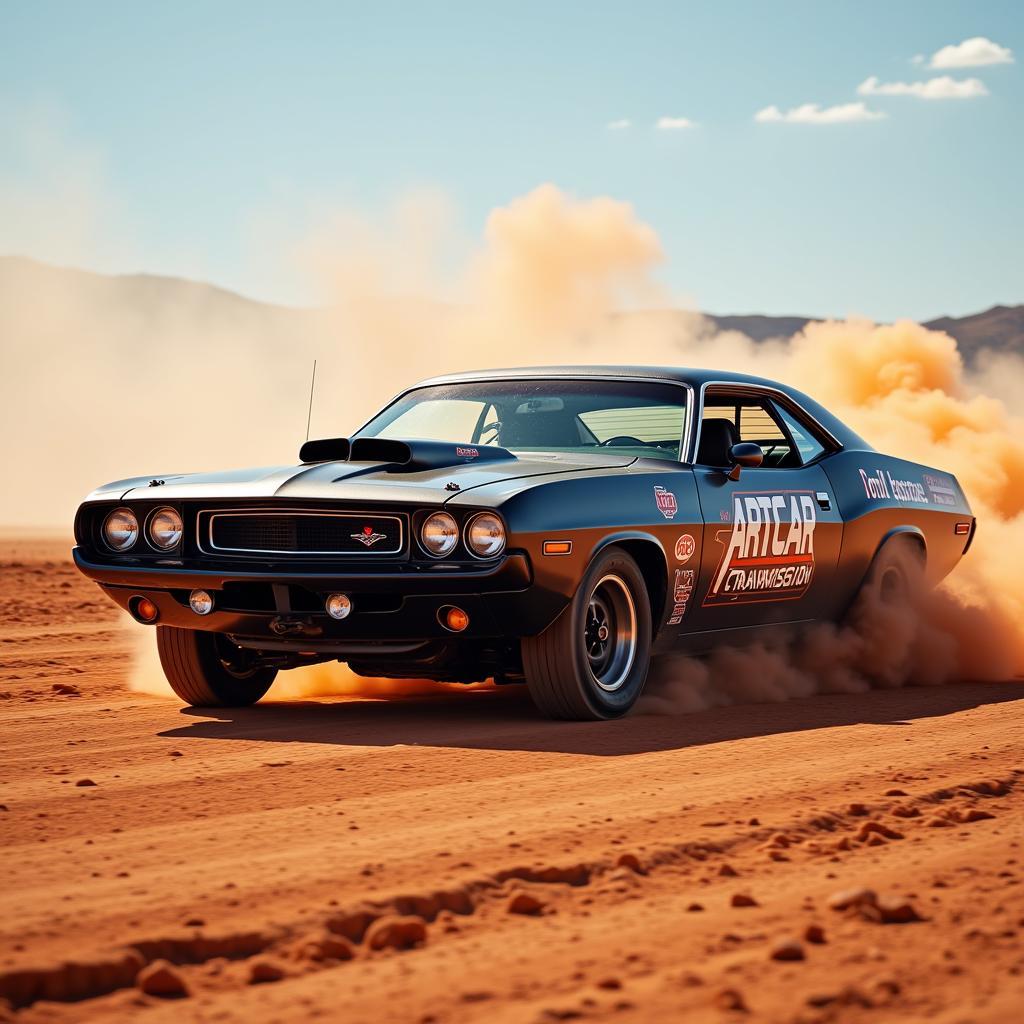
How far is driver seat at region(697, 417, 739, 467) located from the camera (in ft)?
24.8

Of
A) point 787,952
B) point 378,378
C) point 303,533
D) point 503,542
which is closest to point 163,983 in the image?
point 787,952

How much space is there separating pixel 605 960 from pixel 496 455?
12.7 feet

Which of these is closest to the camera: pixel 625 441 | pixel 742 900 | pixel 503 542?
pixel 742 900

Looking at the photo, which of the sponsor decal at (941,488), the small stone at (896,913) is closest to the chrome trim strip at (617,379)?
the sponsor decal at (941,488)

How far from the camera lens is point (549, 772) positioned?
5.59 m

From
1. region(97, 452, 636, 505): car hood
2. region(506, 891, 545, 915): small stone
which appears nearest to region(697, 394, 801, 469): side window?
region(97, 452, 636, 505): car hood

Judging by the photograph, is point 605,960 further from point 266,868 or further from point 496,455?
point 496,455

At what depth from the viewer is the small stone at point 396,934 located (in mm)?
3494

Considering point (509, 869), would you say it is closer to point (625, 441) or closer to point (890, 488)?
point (625, 441)

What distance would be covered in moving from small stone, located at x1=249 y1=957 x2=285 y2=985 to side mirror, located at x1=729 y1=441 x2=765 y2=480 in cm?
445

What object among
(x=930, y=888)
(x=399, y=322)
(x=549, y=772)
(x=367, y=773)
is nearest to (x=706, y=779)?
(x=549, y=772)

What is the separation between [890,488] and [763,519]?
147 centimetres

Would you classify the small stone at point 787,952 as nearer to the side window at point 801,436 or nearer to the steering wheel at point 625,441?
the steering wheel at point 625,441

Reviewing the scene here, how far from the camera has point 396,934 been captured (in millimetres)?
3514
